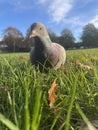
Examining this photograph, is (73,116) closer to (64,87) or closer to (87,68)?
(64,87)

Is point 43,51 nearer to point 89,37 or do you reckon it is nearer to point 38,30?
point 38,30

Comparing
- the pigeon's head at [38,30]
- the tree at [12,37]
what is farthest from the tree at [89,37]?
the pigeon's head at [38,30]

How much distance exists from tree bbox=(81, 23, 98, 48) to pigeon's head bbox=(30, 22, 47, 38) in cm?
3824

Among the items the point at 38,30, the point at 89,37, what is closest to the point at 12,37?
the point at 38,30

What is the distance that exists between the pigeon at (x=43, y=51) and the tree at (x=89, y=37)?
3827cm

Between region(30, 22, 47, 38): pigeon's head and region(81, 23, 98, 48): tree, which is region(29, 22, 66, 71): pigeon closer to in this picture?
region(30, 22, 47, 38): pigeon's head

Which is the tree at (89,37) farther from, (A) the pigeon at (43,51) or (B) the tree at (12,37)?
(A) the pigeon at (43,51)

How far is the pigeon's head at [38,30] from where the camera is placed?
329 cm

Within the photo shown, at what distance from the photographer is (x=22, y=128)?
1024 mm

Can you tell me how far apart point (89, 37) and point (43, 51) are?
147 ft

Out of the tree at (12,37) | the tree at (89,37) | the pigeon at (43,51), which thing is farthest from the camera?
the tree at (89,37)

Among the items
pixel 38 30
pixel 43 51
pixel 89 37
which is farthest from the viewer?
pixel 89 37

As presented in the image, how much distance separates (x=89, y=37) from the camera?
4719cm

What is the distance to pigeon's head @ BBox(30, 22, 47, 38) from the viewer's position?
3.29 meters
